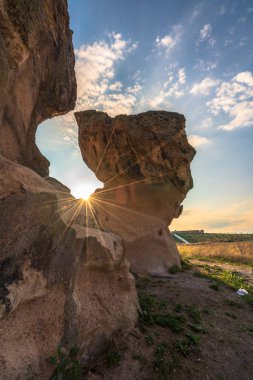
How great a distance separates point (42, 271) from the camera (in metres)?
4.77

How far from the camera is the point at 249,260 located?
23109mm

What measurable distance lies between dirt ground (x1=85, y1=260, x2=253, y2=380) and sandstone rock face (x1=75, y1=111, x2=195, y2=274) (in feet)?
17.0

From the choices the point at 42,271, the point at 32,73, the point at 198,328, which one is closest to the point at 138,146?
the point at 32,73

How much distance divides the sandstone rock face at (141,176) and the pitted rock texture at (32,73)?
3.56 meters

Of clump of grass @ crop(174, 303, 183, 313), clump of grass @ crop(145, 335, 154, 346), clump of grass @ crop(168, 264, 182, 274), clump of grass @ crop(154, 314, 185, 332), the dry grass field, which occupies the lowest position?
clump of grass @ crop(145, 335, 154, 346)

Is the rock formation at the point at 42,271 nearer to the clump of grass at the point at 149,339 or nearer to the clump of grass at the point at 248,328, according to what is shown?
the clump of grass at the point at 149,339

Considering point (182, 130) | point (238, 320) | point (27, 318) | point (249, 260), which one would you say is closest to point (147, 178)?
point (182, 130)

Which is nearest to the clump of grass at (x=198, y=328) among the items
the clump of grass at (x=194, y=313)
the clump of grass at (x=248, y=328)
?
the clump of grass at (x=194, y=313)

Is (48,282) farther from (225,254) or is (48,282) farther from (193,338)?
(225,254)

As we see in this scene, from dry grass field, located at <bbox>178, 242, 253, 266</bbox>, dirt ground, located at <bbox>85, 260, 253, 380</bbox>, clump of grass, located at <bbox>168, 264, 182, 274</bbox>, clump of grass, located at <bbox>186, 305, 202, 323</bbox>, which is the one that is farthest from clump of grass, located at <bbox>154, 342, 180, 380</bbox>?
dry grass field, located at <bbox>178, 242, 253, 266</bbox>

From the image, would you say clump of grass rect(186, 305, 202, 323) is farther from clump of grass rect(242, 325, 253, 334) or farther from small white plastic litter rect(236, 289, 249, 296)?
small white plastic litter rect(236, 289, 249, 296)

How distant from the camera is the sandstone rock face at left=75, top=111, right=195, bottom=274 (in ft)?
46.9

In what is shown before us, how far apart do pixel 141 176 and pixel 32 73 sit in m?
8.43

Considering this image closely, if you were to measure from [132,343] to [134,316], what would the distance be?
85cm
